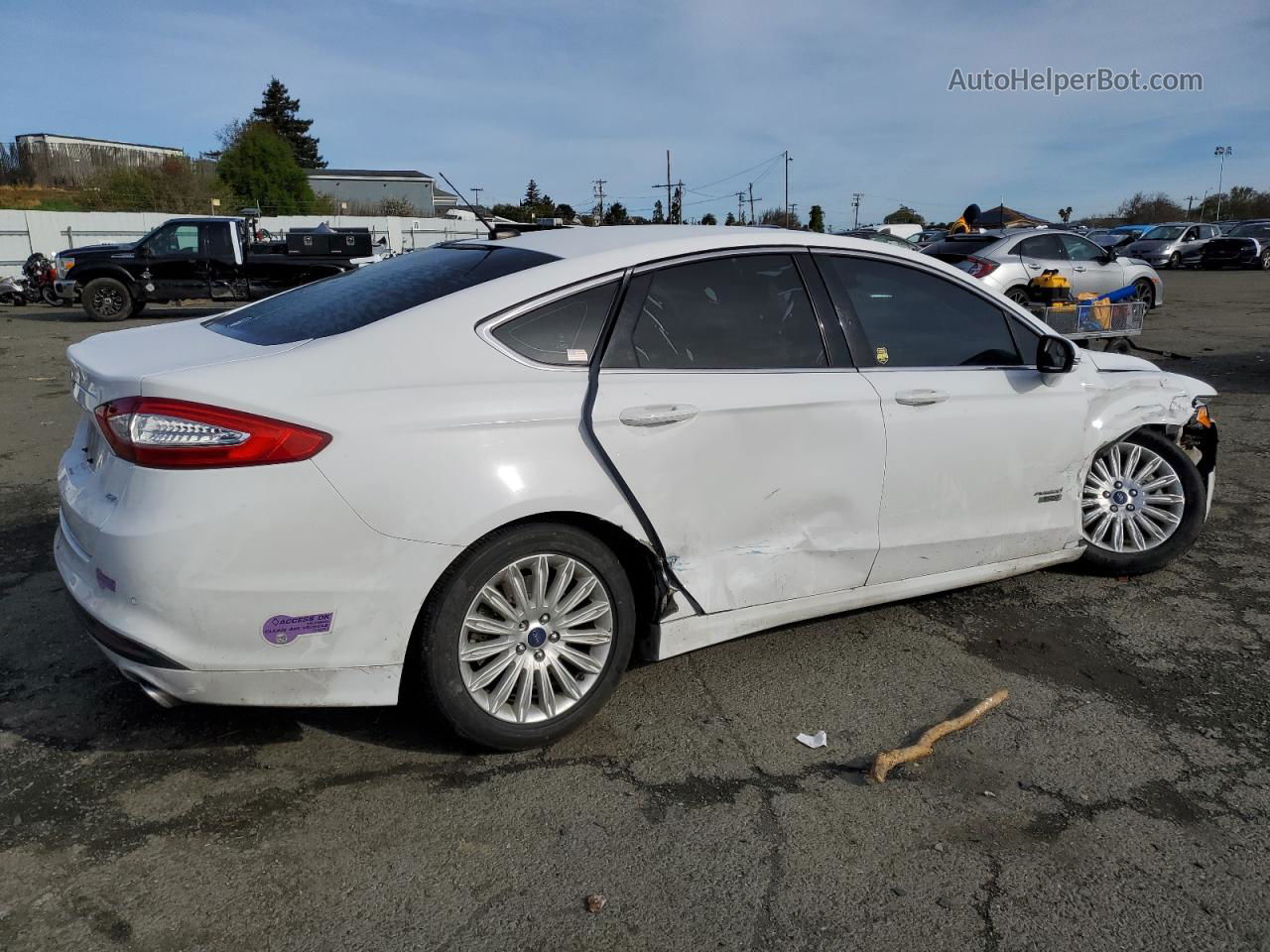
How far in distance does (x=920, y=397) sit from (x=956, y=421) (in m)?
0.21

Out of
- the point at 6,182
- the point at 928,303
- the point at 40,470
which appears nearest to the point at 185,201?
the point at 6,182

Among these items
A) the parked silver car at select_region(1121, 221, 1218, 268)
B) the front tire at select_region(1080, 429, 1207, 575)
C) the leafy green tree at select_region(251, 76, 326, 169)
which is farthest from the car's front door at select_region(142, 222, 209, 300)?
the leafy green tree at select_region(251, 76, 326, 169)

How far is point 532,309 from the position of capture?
10.3 feet

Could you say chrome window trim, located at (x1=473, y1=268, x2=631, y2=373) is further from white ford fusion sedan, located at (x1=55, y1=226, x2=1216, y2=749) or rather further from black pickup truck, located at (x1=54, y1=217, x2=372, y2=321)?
black pickup truck, located at (x1=54, y1=217, x2=372, y2=321)

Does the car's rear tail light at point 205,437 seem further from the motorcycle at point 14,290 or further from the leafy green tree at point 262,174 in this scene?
the leafy green tree at point 262,174

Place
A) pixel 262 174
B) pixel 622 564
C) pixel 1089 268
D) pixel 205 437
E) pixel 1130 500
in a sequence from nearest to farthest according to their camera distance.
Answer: pixel 205 437
pixel 622 564
pixel 1130 500
pixel 1089 268
pixel 262 174

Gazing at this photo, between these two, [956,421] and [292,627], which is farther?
[956,421]

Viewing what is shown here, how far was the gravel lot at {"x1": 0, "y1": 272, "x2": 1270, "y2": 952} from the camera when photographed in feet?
7.89

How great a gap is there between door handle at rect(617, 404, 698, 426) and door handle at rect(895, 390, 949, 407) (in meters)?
0.93

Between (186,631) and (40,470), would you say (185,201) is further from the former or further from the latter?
(186,631)

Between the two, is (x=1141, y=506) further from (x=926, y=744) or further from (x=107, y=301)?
(x=107, y=301)

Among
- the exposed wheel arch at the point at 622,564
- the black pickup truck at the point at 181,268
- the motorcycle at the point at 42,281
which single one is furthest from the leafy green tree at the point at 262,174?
the exposed wheel arch at the point at 622,564

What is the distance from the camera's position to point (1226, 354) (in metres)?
12.4

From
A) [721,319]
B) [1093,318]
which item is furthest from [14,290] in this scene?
[721,319]
